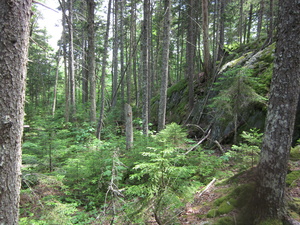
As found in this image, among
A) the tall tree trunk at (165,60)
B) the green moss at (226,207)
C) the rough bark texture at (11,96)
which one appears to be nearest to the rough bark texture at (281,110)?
the green moss at (226,207)

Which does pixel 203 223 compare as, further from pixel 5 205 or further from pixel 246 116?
pixel 246 116

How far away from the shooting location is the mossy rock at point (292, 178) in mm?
3248

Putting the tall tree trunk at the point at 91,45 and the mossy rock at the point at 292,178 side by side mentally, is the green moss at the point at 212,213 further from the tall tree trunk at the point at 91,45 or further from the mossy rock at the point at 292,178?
the tall tree trunk at the point at 91,45

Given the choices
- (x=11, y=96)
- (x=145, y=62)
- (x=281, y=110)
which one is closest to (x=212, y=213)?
(x=281, y=110)

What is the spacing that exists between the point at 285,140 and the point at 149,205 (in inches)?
81.8

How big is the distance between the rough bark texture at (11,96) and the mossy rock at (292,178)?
444 centimetres

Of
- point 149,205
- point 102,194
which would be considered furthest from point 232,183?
point 102,194

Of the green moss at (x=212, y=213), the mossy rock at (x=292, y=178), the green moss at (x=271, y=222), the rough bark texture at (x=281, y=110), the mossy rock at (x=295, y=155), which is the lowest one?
the green moss at (x=212, y=213)

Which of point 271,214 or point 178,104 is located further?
point 178,104

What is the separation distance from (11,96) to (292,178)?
15.7 feet

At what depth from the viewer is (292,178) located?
3.35 m

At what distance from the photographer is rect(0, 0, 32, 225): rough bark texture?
252 cm

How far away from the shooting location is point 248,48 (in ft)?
38.5

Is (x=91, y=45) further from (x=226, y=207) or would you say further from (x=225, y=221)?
(x=225, y=221)
